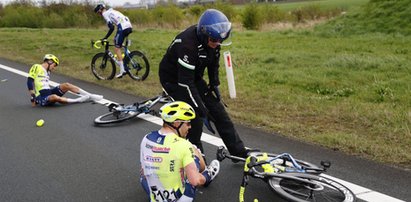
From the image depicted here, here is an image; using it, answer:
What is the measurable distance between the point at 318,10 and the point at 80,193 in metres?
30.1

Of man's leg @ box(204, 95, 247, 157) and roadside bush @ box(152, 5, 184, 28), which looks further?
roadside bush @ box(152, 5, 184, 28)

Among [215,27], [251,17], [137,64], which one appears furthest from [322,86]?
[251,17]

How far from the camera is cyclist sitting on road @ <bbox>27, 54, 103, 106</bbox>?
9.57 metres

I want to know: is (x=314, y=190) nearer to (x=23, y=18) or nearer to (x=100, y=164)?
(x=100, y=164)

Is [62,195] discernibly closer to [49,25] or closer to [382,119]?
[382,119]

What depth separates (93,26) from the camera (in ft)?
120

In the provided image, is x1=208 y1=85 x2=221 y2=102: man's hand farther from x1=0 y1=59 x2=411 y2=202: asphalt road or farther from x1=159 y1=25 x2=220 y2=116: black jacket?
x1=0 y1=59 x2=411 y2=202: asphalt road

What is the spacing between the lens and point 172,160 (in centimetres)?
395

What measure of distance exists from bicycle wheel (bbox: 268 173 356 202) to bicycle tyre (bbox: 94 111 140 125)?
397 centimetres

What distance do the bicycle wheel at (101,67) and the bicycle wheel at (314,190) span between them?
327 inches

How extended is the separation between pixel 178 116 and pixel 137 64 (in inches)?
313

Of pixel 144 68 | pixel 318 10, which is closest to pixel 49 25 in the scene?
pixel 318 10

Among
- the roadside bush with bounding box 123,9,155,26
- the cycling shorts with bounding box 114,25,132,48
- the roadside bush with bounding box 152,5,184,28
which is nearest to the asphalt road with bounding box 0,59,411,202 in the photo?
the cycling shorts with bounding box 114,25,132,48

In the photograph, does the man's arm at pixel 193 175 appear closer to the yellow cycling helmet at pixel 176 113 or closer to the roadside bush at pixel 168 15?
the yellow cycling helmet at pixel 176 113
